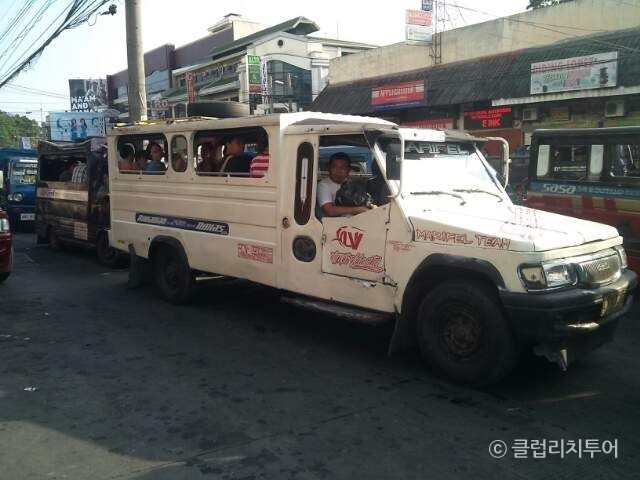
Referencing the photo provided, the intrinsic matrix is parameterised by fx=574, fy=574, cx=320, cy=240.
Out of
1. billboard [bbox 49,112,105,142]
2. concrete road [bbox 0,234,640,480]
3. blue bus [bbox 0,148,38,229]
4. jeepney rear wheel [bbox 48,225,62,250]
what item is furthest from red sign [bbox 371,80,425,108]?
billboard [bbox 49,112,105,142]

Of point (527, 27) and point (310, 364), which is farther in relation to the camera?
point (527, 27)

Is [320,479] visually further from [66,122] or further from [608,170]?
[66,122]

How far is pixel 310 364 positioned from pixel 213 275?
8.13ft

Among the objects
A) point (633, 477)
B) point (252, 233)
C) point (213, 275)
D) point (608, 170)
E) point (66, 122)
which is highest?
point (66, 122)

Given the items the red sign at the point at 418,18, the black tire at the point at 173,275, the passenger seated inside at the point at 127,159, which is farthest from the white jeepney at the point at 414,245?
the red sign at the point at 418,18

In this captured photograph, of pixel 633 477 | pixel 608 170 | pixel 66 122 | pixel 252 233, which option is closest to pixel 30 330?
pixel 252 233

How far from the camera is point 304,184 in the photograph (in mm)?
5500

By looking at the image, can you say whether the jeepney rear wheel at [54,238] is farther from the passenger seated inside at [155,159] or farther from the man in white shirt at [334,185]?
the man in white shirt at [334,185]

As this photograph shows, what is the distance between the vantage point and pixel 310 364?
5156 mm

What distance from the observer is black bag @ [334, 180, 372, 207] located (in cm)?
516

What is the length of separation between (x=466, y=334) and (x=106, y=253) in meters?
8.12

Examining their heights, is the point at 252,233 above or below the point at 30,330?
above

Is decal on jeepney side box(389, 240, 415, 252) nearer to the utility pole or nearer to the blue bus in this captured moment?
the utility pole

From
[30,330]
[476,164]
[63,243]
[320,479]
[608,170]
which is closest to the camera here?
[320,479]
